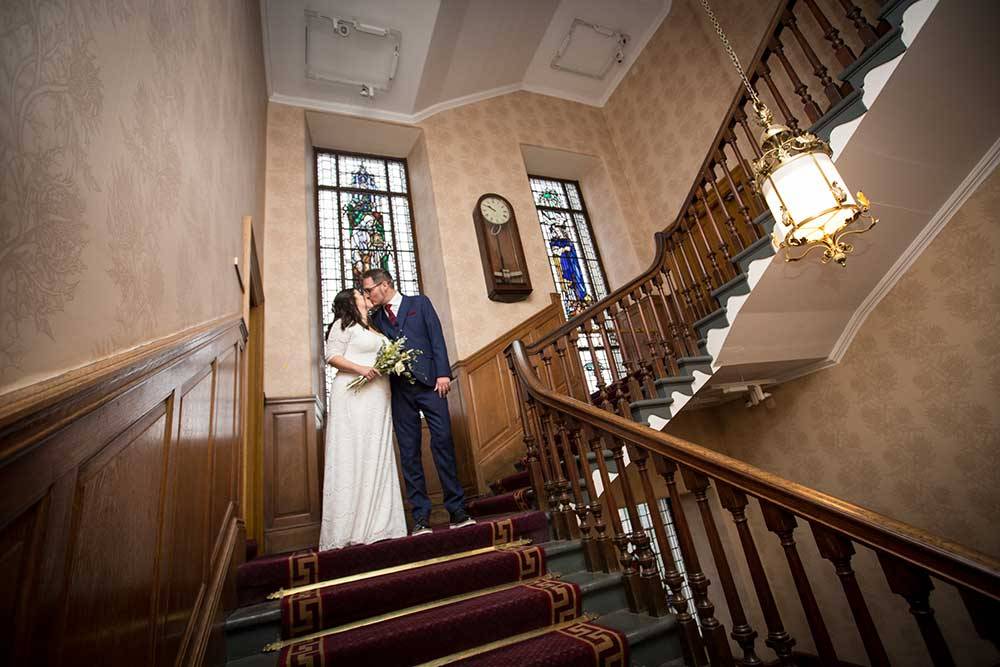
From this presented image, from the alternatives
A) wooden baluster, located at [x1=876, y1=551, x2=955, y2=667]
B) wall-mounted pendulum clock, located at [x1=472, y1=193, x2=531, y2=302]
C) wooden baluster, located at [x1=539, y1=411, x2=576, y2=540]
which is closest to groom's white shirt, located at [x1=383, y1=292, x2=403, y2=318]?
wooden baluster, located at [x1=539, y1=411, x2=576, y2=540]

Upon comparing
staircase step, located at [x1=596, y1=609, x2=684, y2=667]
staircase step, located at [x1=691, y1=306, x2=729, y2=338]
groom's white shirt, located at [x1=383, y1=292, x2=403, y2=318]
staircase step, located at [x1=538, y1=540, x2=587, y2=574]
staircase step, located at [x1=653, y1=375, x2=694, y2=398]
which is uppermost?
groom's white shirt, located at [x1=383, y1=292, x2=403, y2=318]

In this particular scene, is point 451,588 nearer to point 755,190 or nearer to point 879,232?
point 755,190

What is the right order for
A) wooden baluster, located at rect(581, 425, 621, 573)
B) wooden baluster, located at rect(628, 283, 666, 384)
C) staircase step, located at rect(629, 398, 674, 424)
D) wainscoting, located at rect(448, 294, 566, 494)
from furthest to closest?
wainscoting, located at rect(448, 294, 566, 494) < wooden baluster, located at rect(628, 283, 666, 384) < staircase step, located at rect(629, 398, 674, 424) < wooden baluster, located at rect(581, 425, 621, 573)

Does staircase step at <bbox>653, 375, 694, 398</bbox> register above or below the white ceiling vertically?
below

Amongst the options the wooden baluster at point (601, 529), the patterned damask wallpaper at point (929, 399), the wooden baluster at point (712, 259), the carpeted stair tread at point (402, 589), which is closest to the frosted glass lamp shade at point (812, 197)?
the wooden baluster at point (712, 259)

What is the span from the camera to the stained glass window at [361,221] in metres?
5.45

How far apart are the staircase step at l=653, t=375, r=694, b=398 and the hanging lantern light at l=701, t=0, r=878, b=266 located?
1082mm

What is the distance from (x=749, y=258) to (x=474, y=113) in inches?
171

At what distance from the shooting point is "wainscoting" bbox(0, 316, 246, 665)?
0.63 metres

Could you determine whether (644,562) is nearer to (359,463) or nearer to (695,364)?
(359,463)

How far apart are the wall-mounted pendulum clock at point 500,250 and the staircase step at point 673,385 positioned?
205 centimetres

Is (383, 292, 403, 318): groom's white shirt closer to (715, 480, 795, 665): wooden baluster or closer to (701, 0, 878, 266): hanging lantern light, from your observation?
(715, 480, 795, 665): wooden baluster

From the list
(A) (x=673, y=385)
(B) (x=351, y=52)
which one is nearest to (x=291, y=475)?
(A) (x=673, y=385)

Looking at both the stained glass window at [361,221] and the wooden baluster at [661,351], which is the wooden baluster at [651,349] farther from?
the stained glass window at [361,221]
